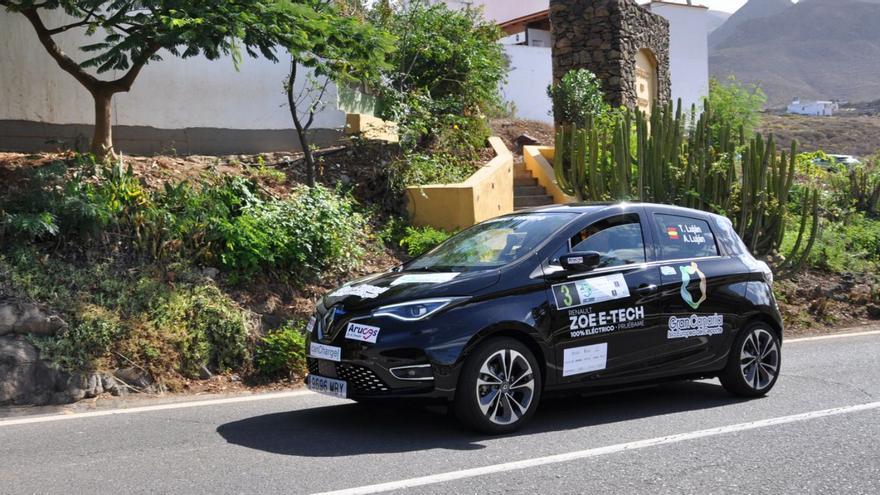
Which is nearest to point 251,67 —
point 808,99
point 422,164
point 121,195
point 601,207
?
point 422,164

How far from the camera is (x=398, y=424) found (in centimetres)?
691

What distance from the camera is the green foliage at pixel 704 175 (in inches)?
560

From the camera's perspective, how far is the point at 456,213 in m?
12.9

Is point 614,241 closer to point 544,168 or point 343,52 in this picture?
point 343,52

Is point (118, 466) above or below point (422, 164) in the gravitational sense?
below

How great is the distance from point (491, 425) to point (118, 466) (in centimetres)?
246

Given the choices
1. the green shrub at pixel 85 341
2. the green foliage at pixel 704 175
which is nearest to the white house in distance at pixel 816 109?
the green foliage at pixel 704 175

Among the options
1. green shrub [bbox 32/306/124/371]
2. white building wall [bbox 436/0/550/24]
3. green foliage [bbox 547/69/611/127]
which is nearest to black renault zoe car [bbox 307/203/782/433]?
green shrub [bbox 32/306/124/371]

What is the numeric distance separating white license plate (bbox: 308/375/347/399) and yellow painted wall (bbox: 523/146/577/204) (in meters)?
9.93

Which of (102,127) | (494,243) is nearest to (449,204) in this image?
(102,127)

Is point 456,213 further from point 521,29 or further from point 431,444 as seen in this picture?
point 521,29

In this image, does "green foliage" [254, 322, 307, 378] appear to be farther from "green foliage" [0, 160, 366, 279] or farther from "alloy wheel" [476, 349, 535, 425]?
"alloy wheel" [476, 349, 535, 425]

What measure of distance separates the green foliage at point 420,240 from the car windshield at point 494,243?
4.11 m

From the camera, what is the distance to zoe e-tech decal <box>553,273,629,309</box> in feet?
22.6
